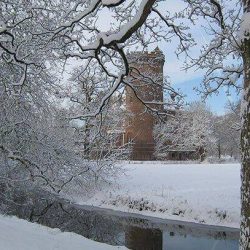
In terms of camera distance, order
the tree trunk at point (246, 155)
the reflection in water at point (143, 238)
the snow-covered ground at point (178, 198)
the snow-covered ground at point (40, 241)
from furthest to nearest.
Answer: the snow-covered ground at point (178, 198) < the reflection in water at point (143, 238) < the snow-covered ground at point (40, 241) < the tree trunk at point (246, 155)

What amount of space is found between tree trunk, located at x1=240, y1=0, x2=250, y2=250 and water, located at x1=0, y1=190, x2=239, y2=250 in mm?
8081

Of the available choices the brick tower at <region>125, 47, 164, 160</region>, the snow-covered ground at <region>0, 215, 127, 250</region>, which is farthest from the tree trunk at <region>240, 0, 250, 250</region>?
the brick tower at <region>125, 47, 164, 160</region>

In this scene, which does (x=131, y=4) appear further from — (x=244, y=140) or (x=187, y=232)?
(x=187, y=232)

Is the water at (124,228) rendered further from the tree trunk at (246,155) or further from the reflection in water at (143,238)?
the tree trunk at (246,155)

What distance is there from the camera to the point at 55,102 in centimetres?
1459

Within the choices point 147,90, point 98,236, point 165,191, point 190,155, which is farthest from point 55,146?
point 190,155

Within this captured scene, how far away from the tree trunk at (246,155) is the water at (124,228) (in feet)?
26.5

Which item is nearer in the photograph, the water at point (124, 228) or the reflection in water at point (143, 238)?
the reflection in water at point (143, 238)

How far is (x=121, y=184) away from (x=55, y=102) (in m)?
8.94

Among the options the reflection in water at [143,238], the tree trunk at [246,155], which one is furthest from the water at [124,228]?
the tree trunk at [246,155]

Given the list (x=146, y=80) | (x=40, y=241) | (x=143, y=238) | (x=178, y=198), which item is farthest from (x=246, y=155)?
Answer: (x=178, y=198)

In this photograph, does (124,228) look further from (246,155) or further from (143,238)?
(246,155)

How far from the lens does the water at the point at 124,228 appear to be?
43.9ft

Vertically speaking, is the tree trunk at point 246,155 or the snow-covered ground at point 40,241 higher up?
the tree trunk at point 246,155
